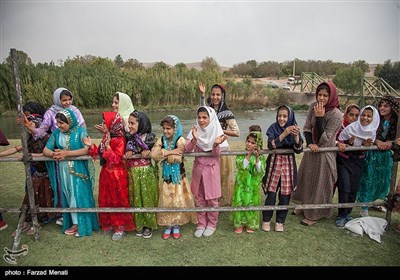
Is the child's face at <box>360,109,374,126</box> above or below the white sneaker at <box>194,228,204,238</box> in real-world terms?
above

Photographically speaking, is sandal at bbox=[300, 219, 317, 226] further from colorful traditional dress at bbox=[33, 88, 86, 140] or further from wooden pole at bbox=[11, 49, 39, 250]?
wooden pole at bbox=[11, 49, 39, 250]

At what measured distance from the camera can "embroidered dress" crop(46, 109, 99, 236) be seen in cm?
314

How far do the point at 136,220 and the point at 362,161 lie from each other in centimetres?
285

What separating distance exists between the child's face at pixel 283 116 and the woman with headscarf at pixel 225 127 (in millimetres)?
836

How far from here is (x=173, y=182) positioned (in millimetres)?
3166

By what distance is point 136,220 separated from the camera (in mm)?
3236

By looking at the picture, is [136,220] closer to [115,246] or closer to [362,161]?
[115,246]

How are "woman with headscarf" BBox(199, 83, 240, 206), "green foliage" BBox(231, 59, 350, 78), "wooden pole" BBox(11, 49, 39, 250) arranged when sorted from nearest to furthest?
"wooden pole" BBox(11, 49, 39, 250)
"woman with headscarf" BBox(199, 83, 240, 206)
"green foliage" BBox(231, 59, 350, 78)

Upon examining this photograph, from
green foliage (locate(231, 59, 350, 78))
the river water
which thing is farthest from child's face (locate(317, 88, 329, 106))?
green foliage (locate(231, 59, 350, 78))

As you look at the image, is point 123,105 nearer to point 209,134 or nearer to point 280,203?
point 209,134

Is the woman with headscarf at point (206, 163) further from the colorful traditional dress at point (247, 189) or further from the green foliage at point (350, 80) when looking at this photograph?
the green foliage at point (350, 80)

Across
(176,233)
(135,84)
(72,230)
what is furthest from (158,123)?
(176,233)

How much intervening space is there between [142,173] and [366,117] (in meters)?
2.72

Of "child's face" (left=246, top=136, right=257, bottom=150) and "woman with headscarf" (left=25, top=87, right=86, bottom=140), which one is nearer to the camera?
"child's face" (left=246, top=136, right=257, bottom=150)
